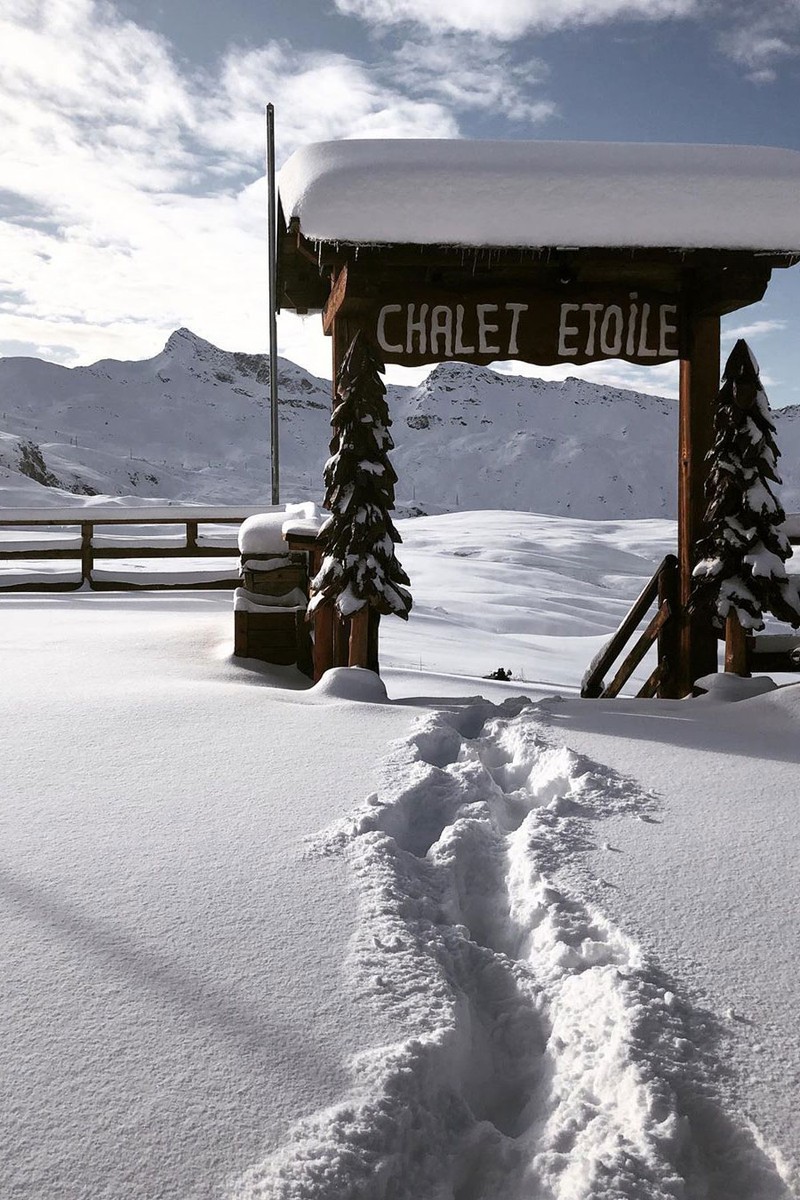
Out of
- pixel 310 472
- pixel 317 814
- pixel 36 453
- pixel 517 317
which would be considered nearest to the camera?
pixel 317 814

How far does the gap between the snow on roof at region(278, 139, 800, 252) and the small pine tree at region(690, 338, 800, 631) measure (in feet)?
2.80

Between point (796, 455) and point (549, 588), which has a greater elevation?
point (796, 455)

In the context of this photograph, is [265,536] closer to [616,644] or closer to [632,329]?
[616,644]

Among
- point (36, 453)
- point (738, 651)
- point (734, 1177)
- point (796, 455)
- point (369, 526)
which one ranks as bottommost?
point (734, 1177)

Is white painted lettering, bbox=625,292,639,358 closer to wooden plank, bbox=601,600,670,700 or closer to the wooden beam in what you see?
wooden plank, bbox=601,600,670,700

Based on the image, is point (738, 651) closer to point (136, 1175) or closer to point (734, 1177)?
point (734, 1177)

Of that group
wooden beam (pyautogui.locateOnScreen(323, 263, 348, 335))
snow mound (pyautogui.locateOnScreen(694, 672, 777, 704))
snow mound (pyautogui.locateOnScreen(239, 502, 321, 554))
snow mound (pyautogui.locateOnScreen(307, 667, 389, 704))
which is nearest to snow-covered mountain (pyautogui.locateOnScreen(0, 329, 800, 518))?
snow mound (pyautogui.locateOnScreen(239, 502, 321, 554))

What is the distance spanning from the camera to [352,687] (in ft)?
18.6

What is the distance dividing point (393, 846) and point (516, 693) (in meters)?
3.63

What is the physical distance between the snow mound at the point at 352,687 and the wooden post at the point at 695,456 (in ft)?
7.81

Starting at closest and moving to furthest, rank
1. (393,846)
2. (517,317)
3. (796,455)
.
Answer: (393,846), (517,317), (796,455)

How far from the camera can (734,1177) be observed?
1.73 m

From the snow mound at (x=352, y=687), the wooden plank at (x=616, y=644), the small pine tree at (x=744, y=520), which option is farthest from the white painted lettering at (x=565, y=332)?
the snow mound at (x=352, y=687)

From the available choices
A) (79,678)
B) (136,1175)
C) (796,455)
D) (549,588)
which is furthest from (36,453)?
(796,455)
